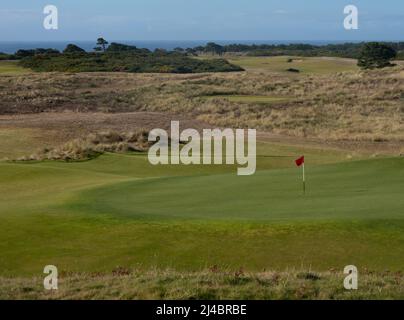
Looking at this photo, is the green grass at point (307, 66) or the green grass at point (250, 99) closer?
the green grass at point (250, 99)

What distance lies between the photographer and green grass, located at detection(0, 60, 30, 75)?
71.9m

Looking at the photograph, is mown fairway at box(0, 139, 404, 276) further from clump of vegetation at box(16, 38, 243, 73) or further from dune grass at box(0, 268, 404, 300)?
clump of vegetation at box(16, 38, 243, 73)

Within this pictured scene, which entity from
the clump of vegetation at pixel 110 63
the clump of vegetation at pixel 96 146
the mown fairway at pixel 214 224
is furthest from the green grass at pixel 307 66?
the mown fairway at pixel 214 224

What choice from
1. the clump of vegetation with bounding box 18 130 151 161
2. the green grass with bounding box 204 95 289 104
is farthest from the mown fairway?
the green grass with bounding box 204 95 289 104

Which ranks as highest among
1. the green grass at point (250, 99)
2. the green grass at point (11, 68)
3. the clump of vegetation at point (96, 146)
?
the green grass at point (11, 68)

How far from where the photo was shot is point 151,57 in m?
97.1

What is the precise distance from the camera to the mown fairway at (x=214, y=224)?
9.52 metres

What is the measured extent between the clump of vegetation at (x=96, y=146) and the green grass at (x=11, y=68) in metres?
43.7

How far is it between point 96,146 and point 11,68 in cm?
5428

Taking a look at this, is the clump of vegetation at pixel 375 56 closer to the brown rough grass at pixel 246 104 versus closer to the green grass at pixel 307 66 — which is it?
the green grass at pixel 307 66

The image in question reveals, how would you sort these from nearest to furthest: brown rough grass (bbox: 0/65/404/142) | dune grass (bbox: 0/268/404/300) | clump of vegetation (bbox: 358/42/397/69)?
dune grass (bbox: 0/268/404/300)
brown rough grass (bbox: 0/65/404/142)
clump of vegetation (bbox: 358/42/397/69)

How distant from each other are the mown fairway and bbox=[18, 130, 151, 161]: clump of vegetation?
9.10 m

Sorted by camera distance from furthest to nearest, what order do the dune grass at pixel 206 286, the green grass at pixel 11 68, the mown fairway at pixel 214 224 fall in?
the green grass at pixel 11 68, the mown fairway at pixel 214 224, the dune grass at pixel 206 286
